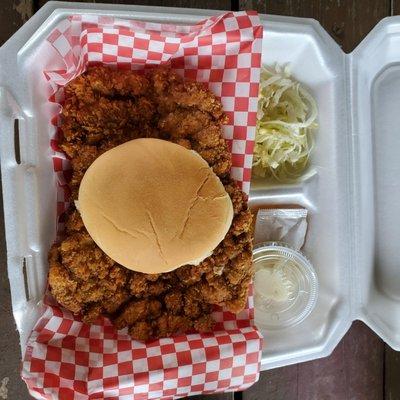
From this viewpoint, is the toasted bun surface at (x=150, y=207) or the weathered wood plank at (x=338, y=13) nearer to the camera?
the toasted bun surface at (x=150, y=207)

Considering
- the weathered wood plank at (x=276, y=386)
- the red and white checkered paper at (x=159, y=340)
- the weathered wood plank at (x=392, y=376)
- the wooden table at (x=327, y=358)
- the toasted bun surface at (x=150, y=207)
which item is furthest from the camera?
the weathered wood plank at (x=392, y=376)

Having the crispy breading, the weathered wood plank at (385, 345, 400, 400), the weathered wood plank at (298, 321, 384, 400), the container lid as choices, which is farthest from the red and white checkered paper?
the weathered wood plank at (385, 345, 400, 400)

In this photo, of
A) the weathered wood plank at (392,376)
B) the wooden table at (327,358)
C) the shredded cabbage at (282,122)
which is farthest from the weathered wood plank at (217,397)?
the shredded cabbage at (282,122)

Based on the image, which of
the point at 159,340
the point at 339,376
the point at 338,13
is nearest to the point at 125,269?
the point at 159,340

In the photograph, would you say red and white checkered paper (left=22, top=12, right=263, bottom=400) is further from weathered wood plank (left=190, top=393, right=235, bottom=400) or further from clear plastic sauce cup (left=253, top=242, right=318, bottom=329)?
weathered wood plank (left=190, top=393, right=235, bottom=400)

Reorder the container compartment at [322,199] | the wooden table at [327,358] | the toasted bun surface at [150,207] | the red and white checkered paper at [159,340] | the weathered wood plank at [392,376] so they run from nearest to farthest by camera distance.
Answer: the toasted bun surface at [150,207]
the red and white checkered paper at [159,340]
the container compartment at [322,199]
the wooden table at [327,358]
the weathered wood plank at [392,376]

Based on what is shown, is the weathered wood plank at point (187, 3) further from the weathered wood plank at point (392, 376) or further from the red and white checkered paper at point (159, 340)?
the weathered wood plank at point (392, 376)
